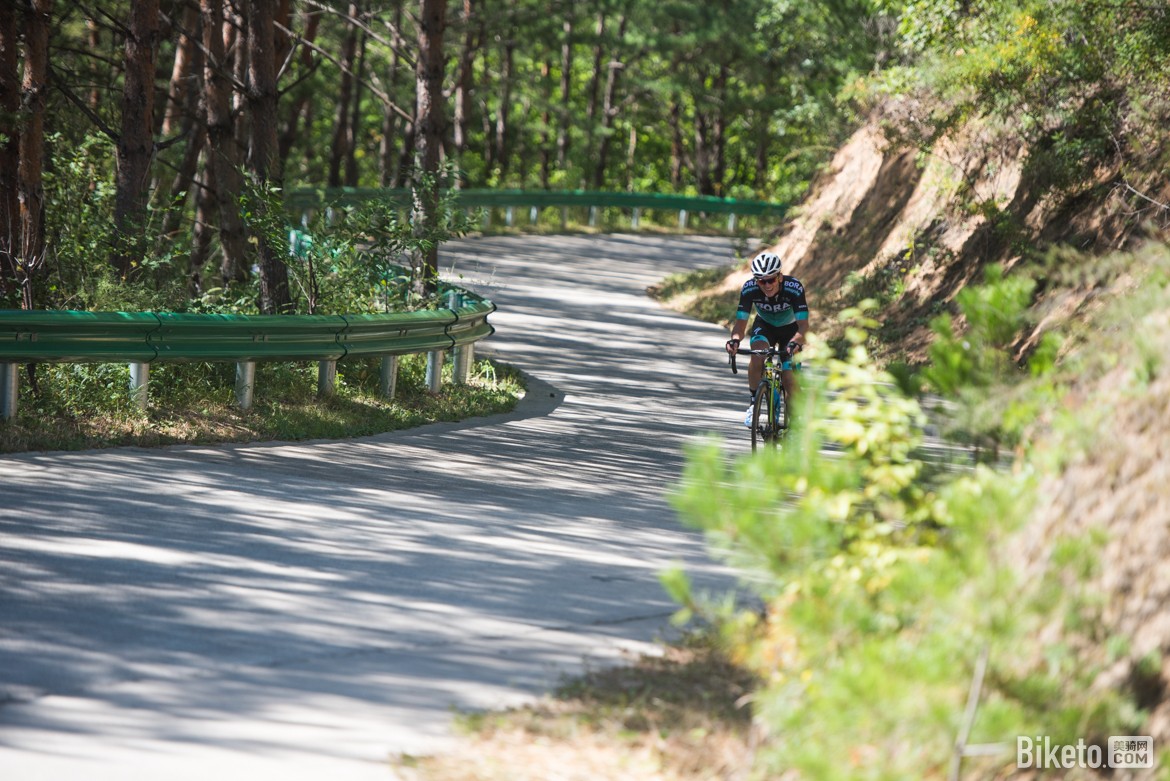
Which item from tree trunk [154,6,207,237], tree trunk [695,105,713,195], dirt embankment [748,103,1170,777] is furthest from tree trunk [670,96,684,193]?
tree trunk [154,6,207,237]

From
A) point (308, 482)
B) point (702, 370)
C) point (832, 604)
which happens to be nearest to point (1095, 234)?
point (702, 370)

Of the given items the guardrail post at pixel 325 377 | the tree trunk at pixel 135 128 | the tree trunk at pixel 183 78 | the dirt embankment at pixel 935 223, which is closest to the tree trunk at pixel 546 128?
the tree trunk at pixel 183 78

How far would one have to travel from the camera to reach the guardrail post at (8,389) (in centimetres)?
1006

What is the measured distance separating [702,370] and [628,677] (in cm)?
1198

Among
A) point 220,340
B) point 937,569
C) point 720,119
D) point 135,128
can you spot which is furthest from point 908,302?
point 720,119

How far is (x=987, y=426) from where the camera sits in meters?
5.07

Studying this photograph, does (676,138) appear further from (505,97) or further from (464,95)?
(464,95)

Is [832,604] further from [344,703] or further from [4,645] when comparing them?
[4,645]

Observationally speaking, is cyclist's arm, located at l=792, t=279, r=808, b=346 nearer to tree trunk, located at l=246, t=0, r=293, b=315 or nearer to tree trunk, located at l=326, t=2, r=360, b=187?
tree trunk, located at l=246, t=0, r=293, b=315

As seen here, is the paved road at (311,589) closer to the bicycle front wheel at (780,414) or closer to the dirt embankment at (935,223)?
the bicycle front wheel at (780,414)

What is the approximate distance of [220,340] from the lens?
1130 cm

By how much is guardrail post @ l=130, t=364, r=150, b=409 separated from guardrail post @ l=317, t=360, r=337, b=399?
6.33 feet

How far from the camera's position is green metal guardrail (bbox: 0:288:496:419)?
10195 mm

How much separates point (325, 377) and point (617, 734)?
26.2 ft
